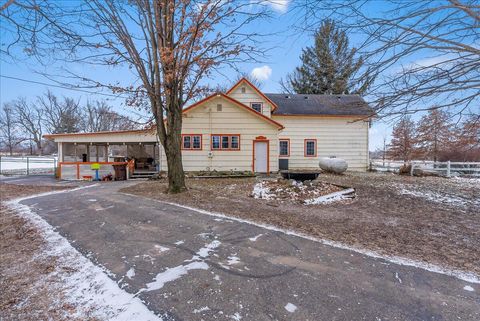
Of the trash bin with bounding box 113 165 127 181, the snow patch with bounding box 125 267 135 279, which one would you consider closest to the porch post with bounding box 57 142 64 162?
the trash bin with bounding box 113 165 127 181

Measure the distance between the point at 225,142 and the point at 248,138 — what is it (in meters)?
1.44

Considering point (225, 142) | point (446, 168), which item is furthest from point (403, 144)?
point (225, 142)

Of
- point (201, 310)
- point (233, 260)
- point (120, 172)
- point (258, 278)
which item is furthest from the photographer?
point (120, 172)

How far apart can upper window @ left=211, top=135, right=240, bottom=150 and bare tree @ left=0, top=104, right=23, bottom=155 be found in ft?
159

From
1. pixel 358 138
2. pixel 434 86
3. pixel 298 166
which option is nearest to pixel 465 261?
pixel 434 86

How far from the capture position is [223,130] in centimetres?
1449

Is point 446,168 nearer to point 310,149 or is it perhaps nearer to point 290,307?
point 310,149

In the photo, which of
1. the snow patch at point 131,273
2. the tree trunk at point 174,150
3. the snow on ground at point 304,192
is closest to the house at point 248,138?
the tree trunk at point 174,150

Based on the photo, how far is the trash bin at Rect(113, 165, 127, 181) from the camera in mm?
14805

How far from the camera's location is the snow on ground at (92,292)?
90.3 inches

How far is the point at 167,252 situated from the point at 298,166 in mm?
15153

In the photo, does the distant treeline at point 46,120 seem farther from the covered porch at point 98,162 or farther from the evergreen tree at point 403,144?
the evergreen tree at point 403,144

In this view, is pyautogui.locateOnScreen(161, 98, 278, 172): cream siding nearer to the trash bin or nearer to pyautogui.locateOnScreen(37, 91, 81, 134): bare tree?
the trash bin

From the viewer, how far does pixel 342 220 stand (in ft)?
18.6
